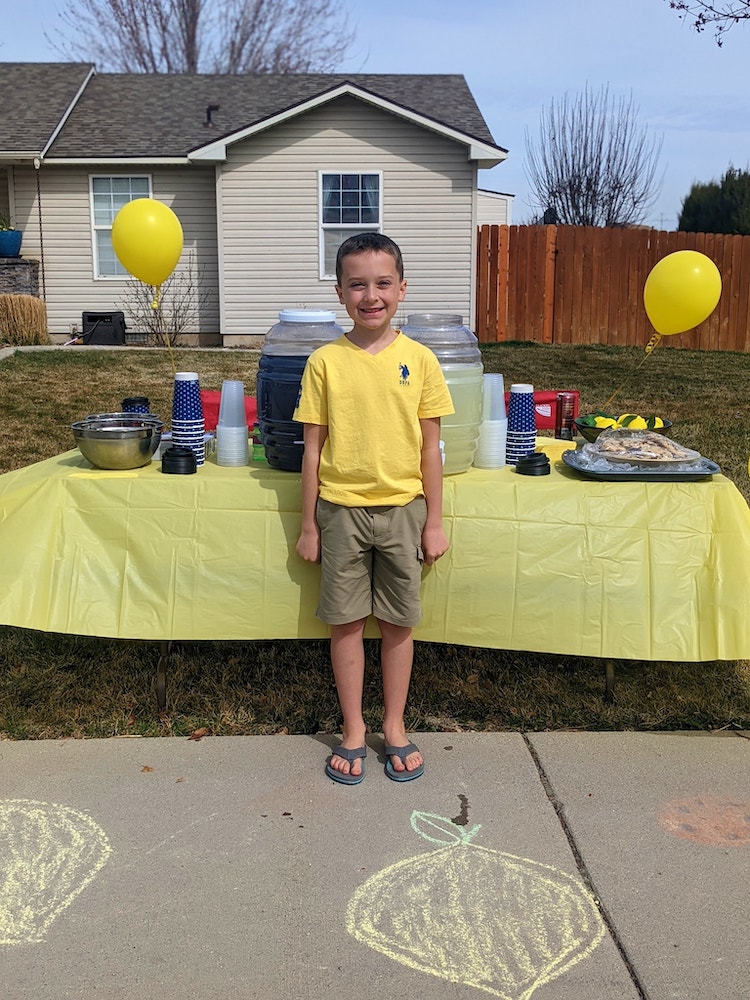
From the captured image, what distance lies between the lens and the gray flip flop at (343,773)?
3.11 meters

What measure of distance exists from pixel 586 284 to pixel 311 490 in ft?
49.3

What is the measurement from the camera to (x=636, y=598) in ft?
11.1

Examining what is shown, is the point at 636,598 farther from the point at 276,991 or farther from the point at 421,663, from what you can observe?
the point at 276,991

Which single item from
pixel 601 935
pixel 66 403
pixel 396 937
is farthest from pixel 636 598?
pixel 66 403

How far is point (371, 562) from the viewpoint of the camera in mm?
3156

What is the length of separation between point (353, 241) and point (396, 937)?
78.4 inches

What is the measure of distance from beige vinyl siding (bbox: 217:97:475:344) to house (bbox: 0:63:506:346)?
17 mm

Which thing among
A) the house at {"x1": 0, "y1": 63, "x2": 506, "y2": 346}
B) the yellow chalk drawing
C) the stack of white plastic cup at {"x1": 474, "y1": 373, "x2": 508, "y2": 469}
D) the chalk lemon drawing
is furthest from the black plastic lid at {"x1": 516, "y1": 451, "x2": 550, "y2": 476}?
the house at {"x1": 0, "y1": 63, "x2": 506, "y2": 346}

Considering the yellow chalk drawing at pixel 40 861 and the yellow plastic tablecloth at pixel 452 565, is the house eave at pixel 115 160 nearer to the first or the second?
the yellow plastic tablecloth at pixel 452 565

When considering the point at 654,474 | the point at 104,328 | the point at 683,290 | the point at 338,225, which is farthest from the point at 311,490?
the point at 104,328

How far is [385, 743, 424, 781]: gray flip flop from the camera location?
10.3 feet

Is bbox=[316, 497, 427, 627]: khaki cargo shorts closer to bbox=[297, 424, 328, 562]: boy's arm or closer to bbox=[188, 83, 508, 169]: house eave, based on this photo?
bbox=[297, 424, 328, 562]: boy's arm

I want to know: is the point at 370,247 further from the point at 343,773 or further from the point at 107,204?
the point at 107,204

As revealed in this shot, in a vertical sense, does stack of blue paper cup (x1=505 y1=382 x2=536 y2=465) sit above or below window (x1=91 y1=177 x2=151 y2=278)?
below
